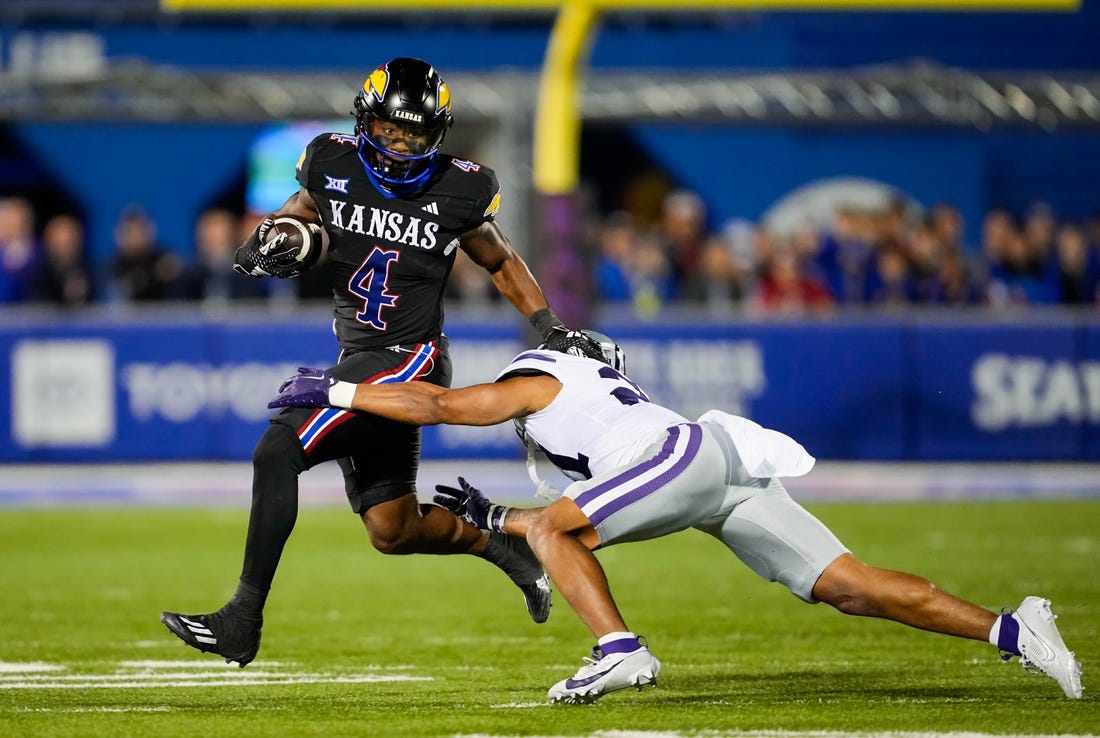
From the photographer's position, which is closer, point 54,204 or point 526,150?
point 526,150

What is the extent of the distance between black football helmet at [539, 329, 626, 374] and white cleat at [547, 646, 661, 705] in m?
0.96

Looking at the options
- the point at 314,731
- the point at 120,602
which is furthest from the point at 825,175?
the point at 314,731

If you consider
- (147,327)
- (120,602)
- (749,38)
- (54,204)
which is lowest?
(120,602)

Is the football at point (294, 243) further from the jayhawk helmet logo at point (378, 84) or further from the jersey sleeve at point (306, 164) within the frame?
the jayhawk helmet logo at point (378, 84)

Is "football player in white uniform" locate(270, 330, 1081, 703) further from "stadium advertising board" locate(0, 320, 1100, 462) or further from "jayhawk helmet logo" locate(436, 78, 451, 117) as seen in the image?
"stadium advertising board" locate(0, 320, 1100, 462)

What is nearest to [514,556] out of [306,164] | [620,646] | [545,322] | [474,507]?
[474,507]

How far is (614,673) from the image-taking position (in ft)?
16.6

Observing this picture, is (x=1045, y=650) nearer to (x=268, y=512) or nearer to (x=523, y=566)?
Result: (x=523, y=566)

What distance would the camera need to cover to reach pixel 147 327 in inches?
559

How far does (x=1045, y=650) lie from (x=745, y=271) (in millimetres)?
10251

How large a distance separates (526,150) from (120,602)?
7.22 metres

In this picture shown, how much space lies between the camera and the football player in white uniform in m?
5.23

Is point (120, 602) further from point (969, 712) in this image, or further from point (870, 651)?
point (969, 712)

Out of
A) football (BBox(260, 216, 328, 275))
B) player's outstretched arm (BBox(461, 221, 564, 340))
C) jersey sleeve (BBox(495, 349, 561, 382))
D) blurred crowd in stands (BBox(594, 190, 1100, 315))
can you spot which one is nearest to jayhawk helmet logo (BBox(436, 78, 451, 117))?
player's outstretched arm (BBox(461, 221, 564, 340))
